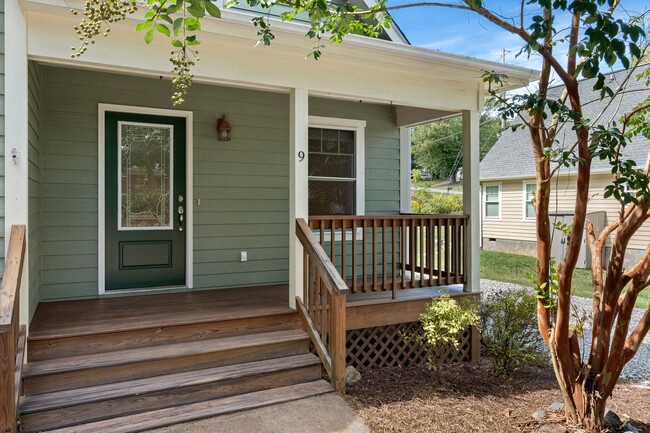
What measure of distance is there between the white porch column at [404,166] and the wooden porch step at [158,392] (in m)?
3.29

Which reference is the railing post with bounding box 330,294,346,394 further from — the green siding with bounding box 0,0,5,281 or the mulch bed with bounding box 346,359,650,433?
the green siding with bounding box 0,0,5,281

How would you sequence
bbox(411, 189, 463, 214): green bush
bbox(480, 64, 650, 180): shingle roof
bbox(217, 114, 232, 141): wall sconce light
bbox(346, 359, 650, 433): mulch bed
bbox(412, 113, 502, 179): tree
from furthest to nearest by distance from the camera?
1. bbox(412, 113, 502, 179): tree
2. bbox(411, 189, 463, 214): green bush
3. bbox(480, 64, 650, 180): shingle roof
4. bbox(217, 114, 232, 141): wall sconce light
5. bbox(346, 359, 650, 433): mulch bed

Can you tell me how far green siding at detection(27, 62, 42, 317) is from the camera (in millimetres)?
3672

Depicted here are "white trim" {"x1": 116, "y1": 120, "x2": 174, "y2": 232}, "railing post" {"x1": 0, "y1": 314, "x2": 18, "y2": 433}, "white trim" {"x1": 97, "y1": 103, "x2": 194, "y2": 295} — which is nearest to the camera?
"railing post" {"x1": 0, "y1": 314, "x2": 18, "y2": 433}

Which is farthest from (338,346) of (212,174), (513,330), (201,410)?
(212,174)

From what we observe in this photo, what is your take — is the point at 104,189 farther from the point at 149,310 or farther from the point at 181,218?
the point at 149,310

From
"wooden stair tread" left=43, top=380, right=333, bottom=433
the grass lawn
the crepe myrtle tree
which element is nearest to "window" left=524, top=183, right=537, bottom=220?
the grass lawn

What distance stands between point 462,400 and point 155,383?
2.36 meters

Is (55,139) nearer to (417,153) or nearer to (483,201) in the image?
(483,201)

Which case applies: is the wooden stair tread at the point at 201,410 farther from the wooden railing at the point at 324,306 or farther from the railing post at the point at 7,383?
the railing post at the point at 7,383

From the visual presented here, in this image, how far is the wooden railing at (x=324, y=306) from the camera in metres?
3.69

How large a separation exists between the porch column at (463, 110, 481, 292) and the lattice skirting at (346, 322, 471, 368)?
2.02 ft

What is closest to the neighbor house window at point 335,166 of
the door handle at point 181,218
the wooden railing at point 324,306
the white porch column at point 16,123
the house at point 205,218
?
the house at point 205,218

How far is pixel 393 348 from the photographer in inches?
184
